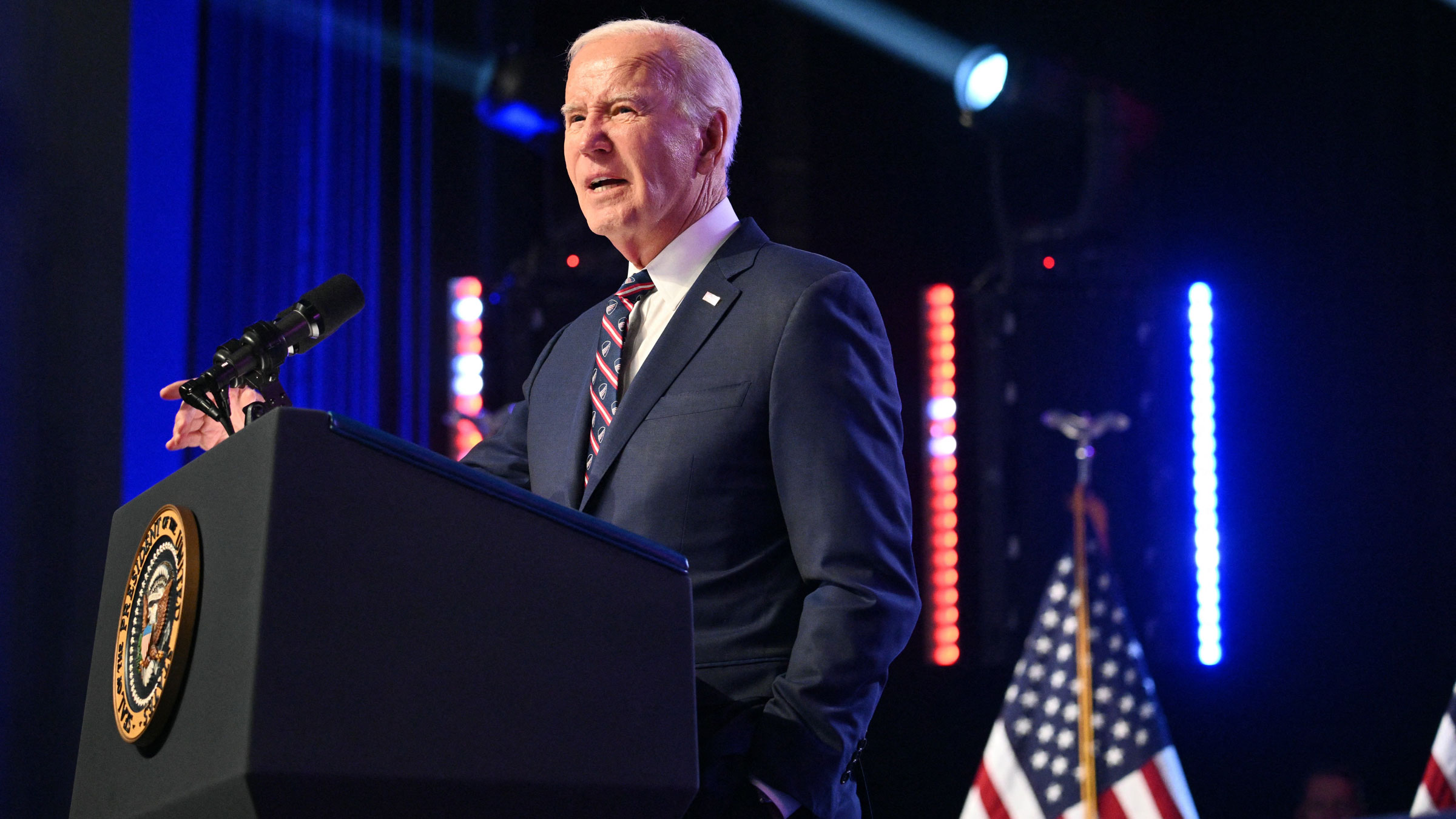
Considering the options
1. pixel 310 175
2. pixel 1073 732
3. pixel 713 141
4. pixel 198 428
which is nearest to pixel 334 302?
pixel 198 428

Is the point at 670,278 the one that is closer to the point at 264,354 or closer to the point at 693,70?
the point at 693,70

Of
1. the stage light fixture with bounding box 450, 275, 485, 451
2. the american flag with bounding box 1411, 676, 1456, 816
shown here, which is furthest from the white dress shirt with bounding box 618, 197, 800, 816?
the american flag with bounding box 1411, 676, 1456, 816

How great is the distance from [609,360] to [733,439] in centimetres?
24

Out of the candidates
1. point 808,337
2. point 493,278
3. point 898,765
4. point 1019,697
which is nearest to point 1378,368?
point 1019,697

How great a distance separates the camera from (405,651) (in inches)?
34.2

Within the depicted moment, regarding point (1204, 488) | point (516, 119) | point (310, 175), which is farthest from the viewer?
point (1204, 488)

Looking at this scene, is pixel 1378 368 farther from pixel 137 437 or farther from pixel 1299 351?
pixel 137 437

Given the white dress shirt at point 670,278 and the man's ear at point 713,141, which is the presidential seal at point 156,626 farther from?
the man's ear at point 713,141

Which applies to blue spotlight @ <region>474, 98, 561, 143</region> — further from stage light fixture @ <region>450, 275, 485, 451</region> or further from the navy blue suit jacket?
the navy blue suit jacket

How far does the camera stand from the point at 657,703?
0.98 meters

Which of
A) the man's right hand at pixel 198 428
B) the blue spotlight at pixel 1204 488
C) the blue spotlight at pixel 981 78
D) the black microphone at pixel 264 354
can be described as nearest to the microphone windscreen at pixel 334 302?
the black microphone at pixel 264 354

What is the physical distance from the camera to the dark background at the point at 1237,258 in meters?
5.64

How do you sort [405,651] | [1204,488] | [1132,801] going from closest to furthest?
1. [405,651]
2. [1132,801]
3. [1204,488]

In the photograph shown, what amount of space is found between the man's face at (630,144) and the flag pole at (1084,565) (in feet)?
12.7
